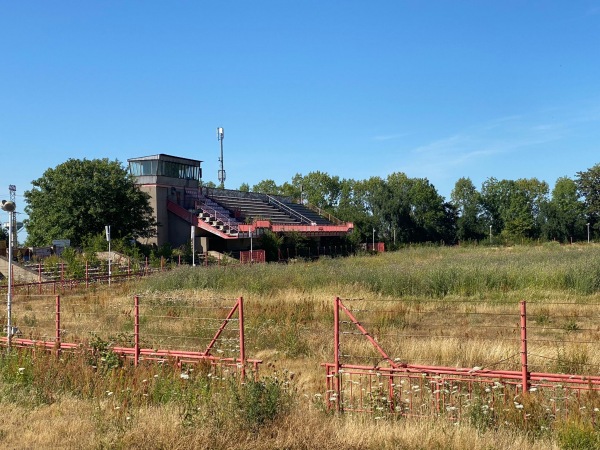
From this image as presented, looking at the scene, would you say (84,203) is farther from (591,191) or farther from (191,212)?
(591,191)

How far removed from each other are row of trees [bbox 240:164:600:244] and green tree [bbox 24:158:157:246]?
4718 cm

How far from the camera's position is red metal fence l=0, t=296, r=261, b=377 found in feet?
36.7

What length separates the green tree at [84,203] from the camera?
46.5 m

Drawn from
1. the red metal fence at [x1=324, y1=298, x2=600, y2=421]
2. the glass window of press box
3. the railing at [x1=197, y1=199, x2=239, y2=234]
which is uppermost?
the glass window of press box

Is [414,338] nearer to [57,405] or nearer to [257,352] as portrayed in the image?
[257,352]

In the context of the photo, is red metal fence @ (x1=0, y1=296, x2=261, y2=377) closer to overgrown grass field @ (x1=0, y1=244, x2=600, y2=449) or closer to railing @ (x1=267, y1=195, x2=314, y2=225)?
overgrown grass field @ (x1=0, y1=244, x2=600, y2=449)

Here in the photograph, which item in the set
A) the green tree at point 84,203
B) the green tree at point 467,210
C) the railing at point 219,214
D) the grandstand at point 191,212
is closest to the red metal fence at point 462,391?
the green tree at point 84,203

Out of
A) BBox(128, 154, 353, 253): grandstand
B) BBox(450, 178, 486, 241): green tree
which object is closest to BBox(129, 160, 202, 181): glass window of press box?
BBox(128, 154, 353, 253): grandstand

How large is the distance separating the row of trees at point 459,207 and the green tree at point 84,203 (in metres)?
47.2

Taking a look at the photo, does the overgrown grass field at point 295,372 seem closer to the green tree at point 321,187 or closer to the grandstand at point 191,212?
the grandstand at point 191,212

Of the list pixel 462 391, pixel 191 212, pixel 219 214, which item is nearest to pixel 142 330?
pixel 462 391

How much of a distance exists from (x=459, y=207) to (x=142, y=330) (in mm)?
113364

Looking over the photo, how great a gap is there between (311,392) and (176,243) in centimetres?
4934

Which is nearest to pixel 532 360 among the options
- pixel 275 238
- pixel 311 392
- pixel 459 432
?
pixel 311 392
